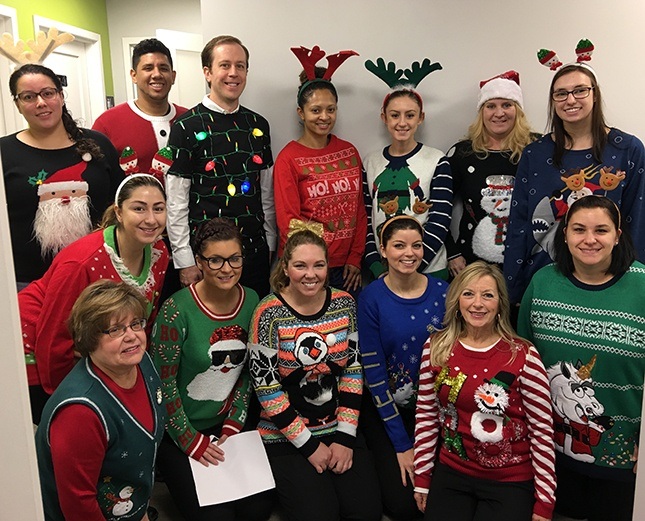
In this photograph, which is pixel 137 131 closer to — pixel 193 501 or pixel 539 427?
pixel 193 501

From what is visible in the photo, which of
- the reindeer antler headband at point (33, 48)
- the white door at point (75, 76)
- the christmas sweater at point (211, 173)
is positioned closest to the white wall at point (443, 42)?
the christmas sweater at point (211, 173)

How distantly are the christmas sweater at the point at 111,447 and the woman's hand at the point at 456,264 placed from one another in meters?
1.43

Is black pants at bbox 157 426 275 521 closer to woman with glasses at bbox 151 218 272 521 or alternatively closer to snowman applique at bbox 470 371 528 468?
woman with glasses at bbox 151 218 272 521

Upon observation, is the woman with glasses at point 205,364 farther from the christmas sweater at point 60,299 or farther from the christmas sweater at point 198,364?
the christmas sweater at point 60,299

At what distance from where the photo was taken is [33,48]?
7.55ft

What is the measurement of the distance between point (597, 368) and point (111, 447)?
1493 mm

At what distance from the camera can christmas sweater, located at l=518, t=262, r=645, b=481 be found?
1878 mm

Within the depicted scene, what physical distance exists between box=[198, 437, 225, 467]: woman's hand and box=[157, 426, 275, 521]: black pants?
56mm

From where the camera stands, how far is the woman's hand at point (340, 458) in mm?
2094

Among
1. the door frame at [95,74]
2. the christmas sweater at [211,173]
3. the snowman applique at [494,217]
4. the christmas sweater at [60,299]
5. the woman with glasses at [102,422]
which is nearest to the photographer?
the woman with glasses at [102,422]

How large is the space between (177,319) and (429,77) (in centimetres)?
162

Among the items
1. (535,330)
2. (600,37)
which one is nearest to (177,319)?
(535,330)

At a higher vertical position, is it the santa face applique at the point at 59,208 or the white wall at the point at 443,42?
the white wall at the point at 443,42

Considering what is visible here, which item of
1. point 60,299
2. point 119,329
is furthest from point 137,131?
point 119,329
